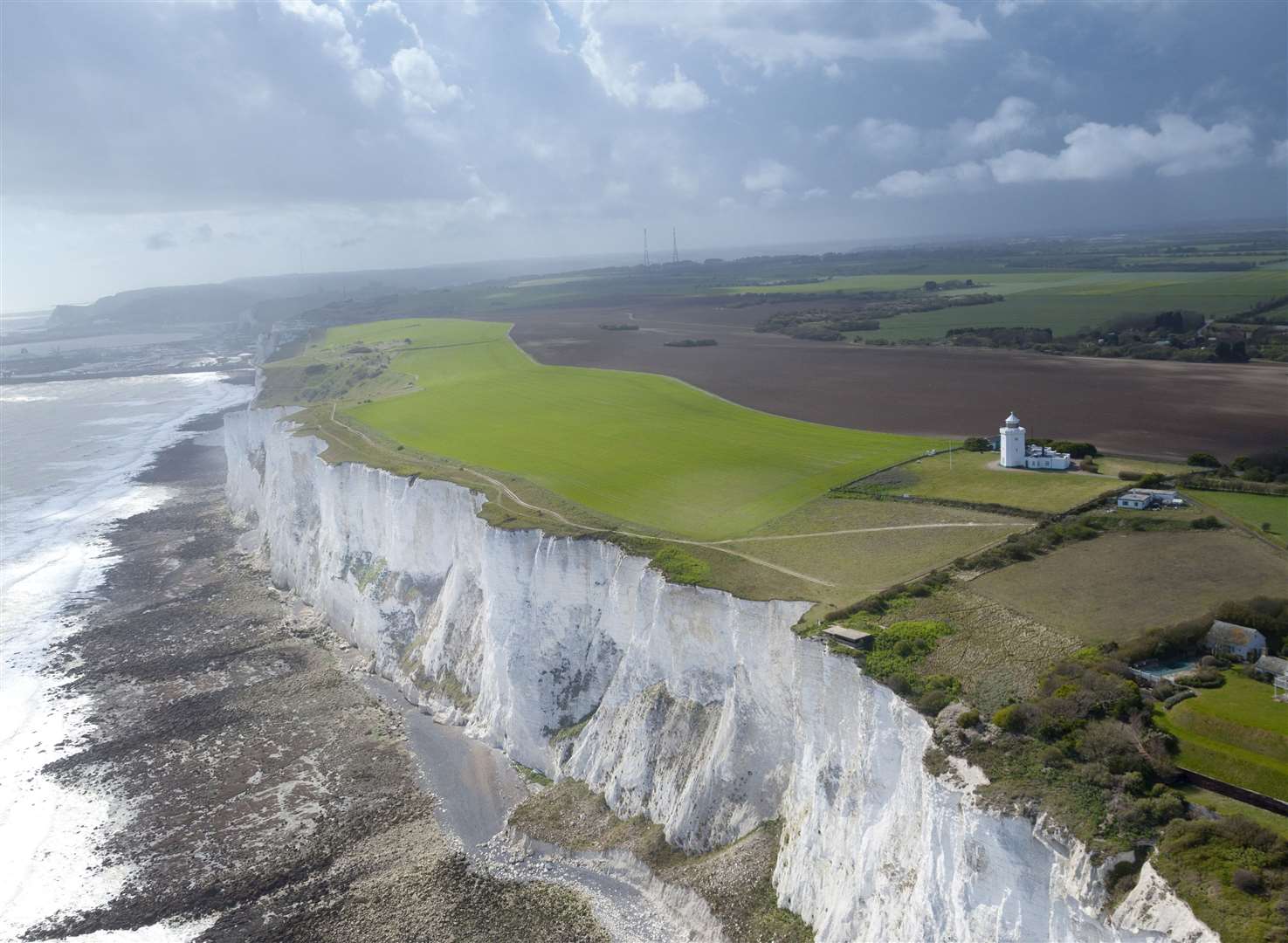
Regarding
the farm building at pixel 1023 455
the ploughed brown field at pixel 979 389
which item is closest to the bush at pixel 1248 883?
the farm building at pixel 1023 455

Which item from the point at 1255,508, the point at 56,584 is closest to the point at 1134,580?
the point at 1255,508

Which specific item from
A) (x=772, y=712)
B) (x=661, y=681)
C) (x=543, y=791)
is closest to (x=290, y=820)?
(x=543, y=791)

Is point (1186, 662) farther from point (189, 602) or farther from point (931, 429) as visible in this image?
point (189, 602)

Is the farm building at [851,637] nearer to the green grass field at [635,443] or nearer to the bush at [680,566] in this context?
the bush at [680,566]

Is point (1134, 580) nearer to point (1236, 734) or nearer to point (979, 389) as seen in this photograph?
point (1236, 734)

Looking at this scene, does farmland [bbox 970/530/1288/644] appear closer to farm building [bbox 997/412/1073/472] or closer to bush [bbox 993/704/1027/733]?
bush [bbox 993/704/1027/733]

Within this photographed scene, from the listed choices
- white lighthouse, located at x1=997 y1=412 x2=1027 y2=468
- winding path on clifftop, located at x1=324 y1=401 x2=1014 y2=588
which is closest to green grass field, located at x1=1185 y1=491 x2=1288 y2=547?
white lighthouse, located at x1=997 y1=412 x2=1027 y2=468

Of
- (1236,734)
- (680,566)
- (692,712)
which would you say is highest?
(680,566)
